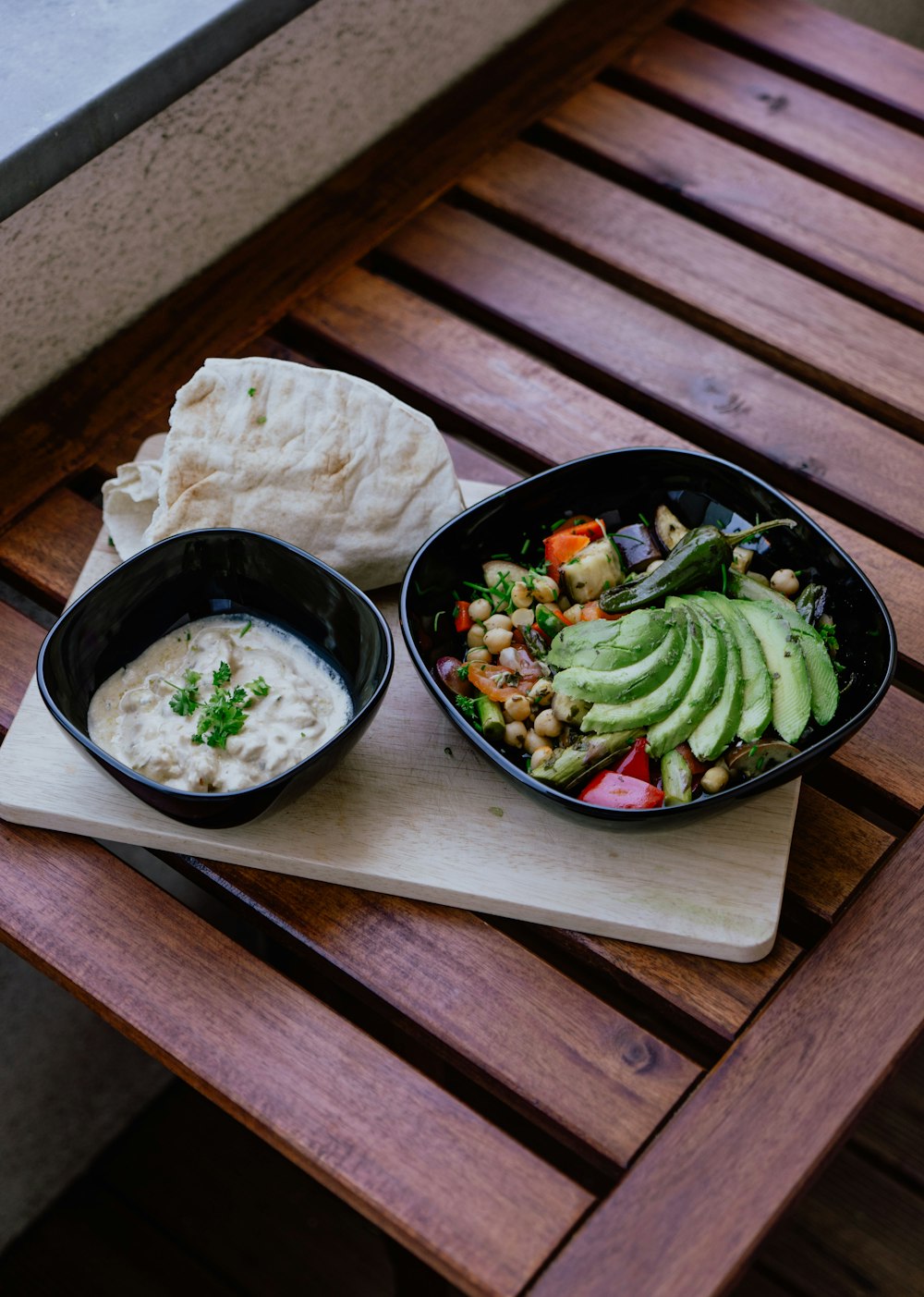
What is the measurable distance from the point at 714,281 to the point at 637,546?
63 cm

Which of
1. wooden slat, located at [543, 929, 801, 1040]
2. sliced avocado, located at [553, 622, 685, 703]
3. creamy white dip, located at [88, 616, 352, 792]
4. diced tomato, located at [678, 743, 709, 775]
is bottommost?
wooden slat, located at [543, 929, 801, 1040]

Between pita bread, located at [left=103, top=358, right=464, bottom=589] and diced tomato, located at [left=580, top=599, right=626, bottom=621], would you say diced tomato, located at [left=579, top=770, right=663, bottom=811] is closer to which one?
diced tomato, located at [left=580, top=599, right=626, bottom=621]

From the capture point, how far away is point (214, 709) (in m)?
1.41

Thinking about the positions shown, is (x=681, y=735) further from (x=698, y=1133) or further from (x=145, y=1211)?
(x=145, y=1211)

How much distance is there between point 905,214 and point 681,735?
1190 millimetres

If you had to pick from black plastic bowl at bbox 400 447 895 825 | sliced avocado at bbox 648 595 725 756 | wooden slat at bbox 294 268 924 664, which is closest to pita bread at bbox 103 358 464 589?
black plastic bowl at bbox 400 447 895 825

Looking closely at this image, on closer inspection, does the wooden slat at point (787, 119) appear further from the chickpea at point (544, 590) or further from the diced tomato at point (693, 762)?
the diced tomato at point (693, 762)

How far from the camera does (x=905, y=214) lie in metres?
2.14

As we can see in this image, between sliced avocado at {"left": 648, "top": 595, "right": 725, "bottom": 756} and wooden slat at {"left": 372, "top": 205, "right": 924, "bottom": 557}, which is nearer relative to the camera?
sliced avocado at {"left": 648, "top": 595, "right": 725, "bottom": 756}

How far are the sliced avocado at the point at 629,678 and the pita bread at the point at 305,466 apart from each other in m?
0.31

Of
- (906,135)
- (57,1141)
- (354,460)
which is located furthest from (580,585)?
(57,1141)

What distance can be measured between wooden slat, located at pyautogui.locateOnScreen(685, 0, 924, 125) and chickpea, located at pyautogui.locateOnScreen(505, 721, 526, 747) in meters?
1.47

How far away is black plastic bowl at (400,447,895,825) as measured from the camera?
58.0 inches

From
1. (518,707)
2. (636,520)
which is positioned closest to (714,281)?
(636,520)
